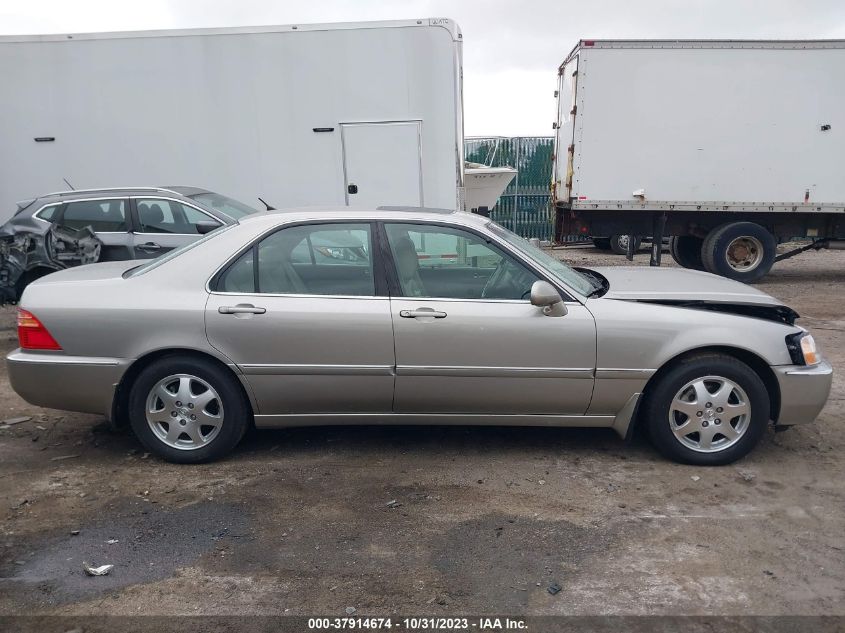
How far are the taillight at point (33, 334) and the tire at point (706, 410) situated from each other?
3.55 m

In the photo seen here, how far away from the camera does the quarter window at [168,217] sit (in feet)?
24.7

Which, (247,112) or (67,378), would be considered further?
(247,112)

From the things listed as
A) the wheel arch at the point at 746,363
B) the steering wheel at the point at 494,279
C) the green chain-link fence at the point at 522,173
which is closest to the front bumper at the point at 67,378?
the steering wheel at the point at 494,279

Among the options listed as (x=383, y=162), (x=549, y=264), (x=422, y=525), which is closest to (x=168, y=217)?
(x=383, y=162)

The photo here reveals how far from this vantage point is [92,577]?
301 cm

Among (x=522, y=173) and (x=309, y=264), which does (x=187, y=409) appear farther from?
(x=522, y=173)

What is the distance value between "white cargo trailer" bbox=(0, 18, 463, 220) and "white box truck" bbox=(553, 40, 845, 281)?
251cm

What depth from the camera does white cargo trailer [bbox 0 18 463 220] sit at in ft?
28.7

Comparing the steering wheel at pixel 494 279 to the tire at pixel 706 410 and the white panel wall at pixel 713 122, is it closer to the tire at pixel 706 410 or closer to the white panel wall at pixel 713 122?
the tire at pixel 706 410

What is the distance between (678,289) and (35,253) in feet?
21.5

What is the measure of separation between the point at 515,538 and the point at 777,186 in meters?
9.13

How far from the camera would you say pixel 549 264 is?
427 centimetres

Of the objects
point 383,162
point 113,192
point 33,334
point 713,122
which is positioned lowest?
point 33,334

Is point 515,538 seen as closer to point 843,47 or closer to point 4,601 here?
point 4,601
